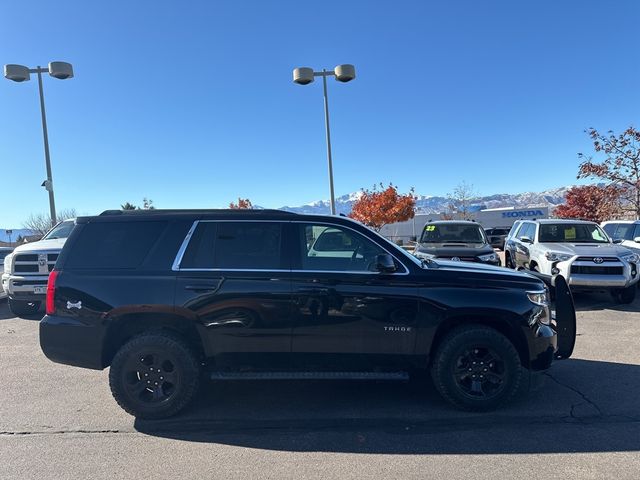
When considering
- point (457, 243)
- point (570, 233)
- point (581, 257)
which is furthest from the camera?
point (457, 243)

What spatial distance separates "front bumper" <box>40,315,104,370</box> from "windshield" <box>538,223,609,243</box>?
9.51 m

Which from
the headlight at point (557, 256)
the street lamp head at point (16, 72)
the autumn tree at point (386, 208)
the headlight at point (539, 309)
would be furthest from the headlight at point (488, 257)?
the autumn tree at point (386, 208)

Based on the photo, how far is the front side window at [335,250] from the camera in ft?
14.3

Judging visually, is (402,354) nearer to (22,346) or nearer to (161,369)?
(161,369)

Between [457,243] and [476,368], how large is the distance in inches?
285

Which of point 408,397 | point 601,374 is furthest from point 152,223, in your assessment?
point 601,374

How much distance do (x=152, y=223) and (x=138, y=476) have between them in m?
2.27

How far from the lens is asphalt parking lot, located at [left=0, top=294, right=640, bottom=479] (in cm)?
337

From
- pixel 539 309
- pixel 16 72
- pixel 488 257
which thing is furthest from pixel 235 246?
pixel 16 72

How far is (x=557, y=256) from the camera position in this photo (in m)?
9.16

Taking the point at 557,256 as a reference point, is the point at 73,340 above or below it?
below

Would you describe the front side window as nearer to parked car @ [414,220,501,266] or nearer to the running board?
the running board

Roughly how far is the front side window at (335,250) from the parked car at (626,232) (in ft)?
33.5

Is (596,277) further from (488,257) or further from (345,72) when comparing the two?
(345,72)
